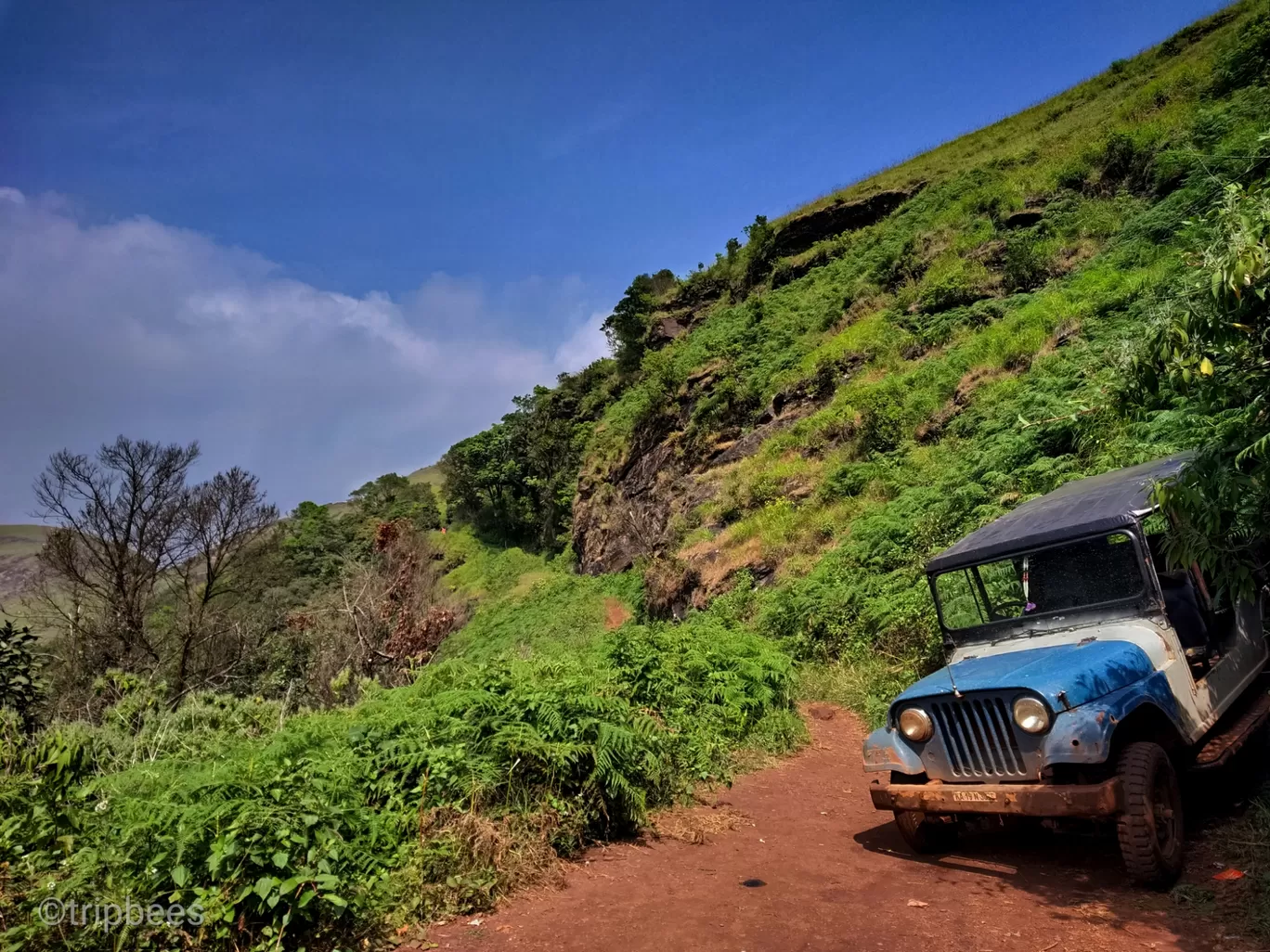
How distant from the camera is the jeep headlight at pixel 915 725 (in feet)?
16.4

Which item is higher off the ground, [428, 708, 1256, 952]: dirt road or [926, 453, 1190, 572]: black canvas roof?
[926, 453, 1190, 572]: black canvas roof

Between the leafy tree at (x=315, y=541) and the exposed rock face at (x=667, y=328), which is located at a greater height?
the exposed rock face at (x=667, y=328)

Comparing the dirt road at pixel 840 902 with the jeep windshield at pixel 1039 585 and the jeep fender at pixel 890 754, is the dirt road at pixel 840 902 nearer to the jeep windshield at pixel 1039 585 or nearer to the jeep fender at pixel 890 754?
the jeep fender at pixel 890 754

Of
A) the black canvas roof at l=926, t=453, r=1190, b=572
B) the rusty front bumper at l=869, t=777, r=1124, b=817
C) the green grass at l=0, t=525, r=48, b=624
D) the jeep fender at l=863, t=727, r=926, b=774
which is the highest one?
the green grass at l=0, t=525, r=48, b=624

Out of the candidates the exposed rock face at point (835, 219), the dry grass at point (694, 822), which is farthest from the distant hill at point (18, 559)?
the exposed rock face at point (835, 219)

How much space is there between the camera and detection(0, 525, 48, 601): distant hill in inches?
804

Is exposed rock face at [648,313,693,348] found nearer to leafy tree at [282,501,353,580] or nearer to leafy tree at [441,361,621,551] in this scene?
leafy tree at [441,361,621,551]

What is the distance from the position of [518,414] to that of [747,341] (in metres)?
20.2

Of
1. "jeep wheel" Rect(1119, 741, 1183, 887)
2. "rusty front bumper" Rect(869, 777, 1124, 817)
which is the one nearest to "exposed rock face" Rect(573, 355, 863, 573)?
"rusty front bumper" Rect(869, 777, 1124, 817)

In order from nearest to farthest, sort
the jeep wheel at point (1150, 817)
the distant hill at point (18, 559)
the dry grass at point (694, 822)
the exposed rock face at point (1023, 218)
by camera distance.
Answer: the jeep wheel at point (1150, 817), the dry grass at point (694, 822), the distant hill at point (18, 559), the exposed rock face at point (1023, 218)

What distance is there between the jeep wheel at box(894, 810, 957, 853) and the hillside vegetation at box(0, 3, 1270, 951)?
6.64 feet

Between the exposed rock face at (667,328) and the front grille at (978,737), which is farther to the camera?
the exposed rock face at (667,328)

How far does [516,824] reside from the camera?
5.18m

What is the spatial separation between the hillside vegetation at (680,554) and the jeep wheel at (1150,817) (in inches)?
59.0
